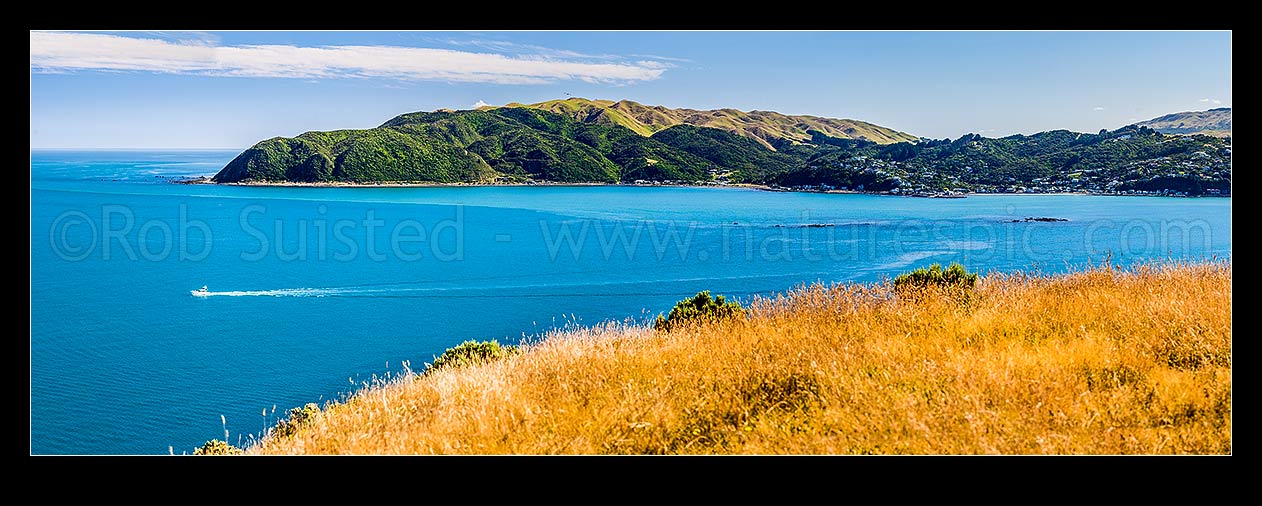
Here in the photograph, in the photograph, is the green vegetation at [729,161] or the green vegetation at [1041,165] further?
the green vegetation at [729,161]

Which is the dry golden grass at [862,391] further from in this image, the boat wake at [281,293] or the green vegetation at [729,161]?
the green vegetation at [729,161]

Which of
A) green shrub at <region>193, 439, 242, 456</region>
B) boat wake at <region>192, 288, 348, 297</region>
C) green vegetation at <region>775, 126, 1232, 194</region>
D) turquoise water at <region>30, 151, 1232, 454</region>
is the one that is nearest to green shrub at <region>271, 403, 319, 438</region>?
green shrub at <region>193, 439, 242, 456</region>

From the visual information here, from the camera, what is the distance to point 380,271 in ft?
179

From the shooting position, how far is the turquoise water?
98.8 ft

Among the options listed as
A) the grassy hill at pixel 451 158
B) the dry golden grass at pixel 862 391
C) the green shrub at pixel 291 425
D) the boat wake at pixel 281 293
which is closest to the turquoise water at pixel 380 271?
the boat wake at pixel 281 293

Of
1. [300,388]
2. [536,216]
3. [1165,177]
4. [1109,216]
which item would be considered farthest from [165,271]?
[1165,177]

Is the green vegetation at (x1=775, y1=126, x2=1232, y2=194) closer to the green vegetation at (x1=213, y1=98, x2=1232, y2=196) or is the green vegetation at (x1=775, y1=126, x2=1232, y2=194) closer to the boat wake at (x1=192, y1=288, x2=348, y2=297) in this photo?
the green vegetation at (x1=213, y1=98, x2=1232, y2=196)

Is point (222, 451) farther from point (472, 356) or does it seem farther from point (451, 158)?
point (451, 158)

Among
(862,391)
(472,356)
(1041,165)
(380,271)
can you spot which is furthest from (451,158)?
(862,391)

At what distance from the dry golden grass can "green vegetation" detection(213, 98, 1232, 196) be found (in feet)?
270

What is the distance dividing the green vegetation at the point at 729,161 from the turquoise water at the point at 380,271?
534 cm

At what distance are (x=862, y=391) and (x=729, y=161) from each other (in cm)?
17675

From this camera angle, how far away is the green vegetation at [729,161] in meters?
86.4
